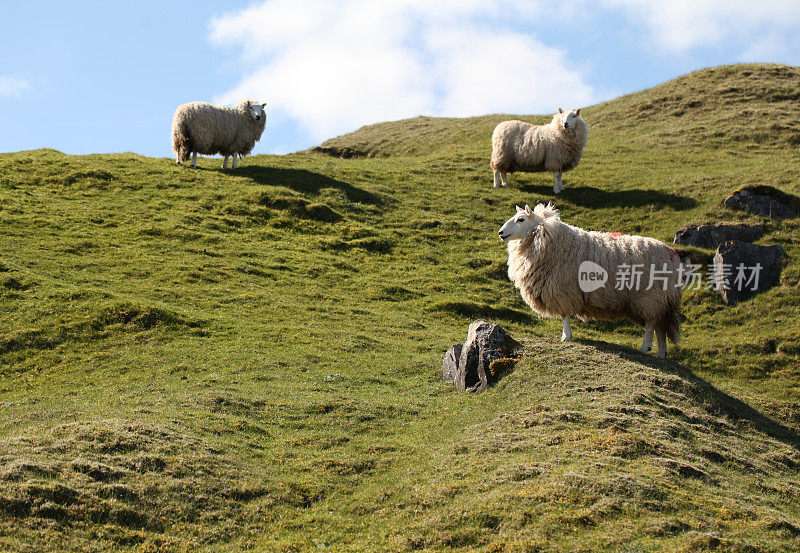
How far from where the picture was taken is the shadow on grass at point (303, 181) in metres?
37.2

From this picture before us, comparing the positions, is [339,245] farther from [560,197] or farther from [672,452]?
[672,452]

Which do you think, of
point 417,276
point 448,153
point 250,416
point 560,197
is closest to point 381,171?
point 448,153

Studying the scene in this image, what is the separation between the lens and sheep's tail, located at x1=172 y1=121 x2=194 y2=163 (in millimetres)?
37062

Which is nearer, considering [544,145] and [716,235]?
[716,235]

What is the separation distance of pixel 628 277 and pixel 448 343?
22.0ft

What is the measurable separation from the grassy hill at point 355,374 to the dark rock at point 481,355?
0.43 metres

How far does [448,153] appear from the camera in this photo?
47281 millimetres

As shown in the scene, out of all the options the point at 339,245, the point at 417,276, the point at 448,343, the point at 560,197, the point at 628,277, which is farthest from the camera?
the point at 560,197

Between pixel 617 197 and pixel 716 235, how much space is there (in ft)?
22.5

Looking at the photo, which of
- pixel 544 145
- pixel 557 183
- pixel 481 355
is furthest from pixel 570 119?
pixel 481 355

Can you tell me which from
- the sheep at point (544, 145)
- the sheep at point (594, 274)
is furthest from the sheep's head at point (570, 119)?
the sheep at point (594, 274)

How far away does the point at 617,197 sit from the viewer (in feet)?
121

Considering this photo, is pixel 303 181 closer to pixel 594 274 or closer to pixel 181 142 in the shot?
pixel 181 142

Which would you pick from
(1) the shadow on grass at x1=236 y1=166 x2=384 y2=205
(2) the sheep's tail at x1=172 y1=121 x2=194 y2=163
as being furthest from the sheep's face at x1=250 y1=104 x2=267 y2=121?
(2) the sheep's tail at x1=172 y1=121 x2=194 y2=163
